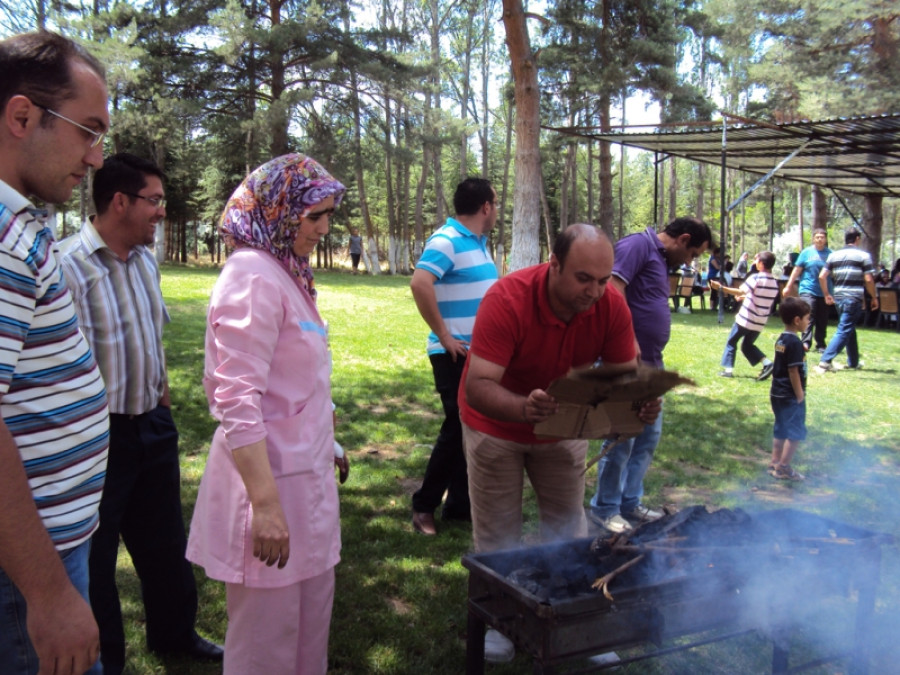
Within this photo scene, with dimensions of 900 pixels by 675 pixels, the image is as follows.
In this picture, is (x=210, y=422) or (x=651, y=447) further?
(x=210, y=422)

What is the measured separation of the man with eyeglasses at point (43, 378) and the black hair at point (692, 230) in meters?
3.67

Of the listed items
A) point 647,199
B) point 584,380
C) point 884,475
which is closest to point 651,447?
point 584,380

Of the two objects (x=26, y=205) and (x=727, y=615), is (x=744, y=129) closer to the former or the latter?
(x=727, y=615)

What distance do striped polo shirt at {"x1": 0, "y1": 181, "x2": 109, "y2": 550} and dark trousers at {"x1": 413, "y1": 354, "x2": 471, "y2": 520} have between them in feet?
9.34

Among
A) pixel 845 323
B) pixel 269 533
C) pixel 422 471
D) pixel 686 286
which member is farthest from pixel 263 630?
pixel 686 286

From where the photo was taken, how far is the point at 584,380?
2303mm

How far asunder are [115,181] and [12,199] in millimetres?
1481

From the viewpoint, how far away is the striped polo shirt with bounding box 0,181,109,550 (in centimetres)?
123

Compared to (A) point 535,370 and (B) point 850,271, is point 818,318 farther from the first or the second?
(A) point 535,370

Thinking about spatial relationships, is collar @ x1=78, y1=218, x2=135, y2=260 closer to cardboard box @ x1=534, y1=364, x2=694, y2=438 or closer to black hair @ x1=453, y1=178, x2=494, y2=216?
cardboard box @ x1=534, y1=364, x2=694, y2=438

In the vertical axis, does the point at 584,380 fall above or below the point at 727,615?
above

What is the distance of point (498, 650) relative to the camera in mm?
3148

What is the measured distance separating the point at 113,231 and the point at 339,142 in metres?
21.2

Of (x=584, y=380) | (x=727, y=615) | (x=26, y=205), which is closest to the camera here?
(x=26, y=205)
